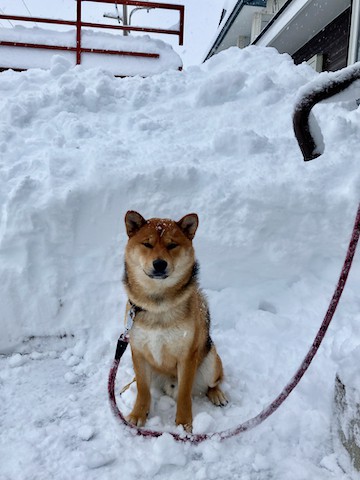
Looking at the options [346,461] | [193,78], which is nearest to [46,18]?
[193,78]

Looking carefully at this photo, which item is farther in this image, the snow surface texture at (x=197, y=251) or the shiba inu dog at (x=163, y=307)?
the shiba inu dog at (x=163, y=307)

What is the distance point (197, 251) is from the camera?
4145mm

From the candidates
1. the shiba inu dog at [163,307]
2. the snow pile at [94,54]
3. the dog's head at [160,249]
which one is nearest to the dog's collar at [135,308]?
the shiba inu dog at [163,307]

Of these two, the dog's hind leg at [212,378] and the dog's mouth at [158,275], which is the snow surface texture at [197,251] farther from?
the dog's mouth at [158,275]

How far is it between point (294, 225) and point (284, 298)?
825 millimetres

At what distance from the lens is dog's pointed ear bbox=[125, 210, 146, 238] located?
104 inches

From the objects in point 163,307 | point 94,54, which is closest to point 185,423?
point 163,307

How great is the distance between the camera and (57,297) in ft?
12.4

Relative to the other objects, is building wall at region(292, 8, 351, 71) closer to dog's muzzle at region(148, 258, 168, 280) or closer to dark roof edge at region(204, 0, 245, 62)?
dark roof edge at region(204, 0, 245, 62)

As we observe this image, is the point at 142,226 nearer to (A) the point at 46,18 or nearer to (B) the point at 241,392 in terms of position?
(B) the point at 241,392

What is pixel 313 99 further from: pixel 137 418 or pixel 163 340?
pixel 137 418

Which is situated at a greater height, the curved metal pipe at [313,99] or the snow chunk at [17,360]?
the curved metal pipe at [313,99]

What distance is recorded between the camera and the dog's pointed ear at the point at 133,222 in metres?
2.64

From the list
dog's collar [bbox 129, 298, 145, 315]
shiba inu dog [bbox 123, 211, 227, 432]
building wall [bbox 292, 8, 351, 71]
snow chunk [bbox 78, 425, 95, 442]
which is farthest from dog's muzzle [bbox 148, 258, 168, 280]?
building wall [bbox 292, 8, 351, 71]
